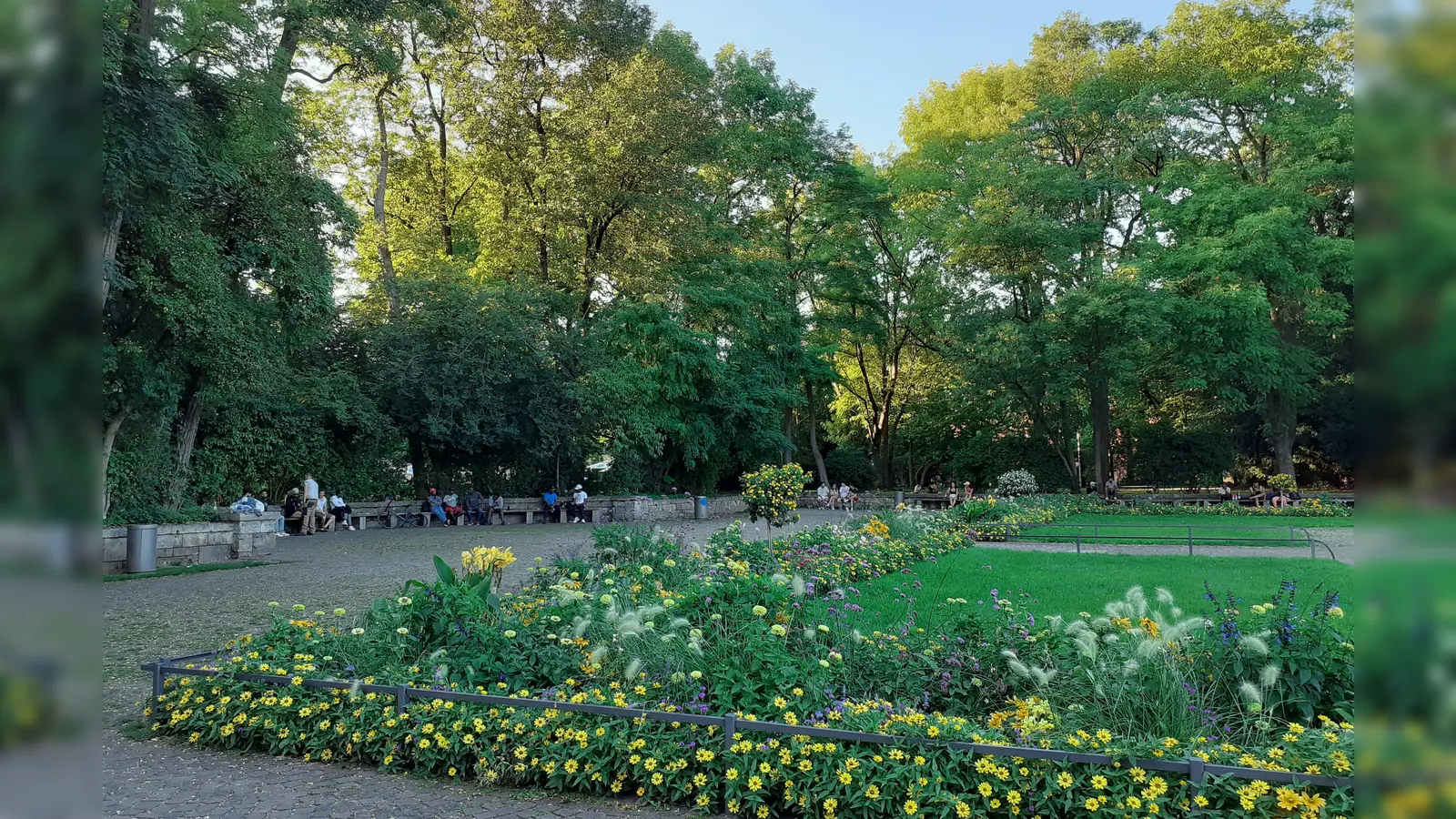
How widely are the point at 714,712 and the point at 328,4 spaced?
17178mm

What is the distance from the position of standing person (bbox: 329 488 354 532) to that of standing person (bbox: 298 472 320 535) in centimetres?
78

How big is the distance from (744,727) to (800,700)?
62 cm

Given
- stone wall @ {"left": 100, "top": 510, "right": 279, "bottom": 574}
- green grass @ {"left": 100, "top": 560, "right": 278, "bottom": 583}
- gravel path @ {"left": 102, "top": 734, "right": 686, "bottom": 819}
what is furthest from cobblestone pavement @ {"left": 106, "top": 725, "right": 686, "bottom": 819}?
stone wall @ {"left": 100, "top": 510, "right": 279, "bottom": 574}

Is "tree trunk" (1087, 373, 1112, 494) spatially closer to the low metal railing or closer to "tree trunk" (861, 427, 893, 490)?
the low metal railing

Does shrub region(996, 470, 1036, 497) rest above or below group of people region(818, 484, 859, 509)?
above

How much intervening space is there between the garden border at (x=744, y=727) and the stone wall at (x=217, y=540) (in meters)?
10.4

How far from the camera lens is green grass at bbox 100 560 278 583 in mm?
14102

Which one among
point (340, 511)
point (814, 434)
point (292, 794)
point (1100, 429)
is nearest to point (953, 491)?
point (1100, 429)

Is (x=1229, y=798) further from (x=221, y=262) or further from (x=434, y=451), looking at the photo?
(x=434, y=451)

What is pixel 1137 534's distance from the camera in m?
19.7

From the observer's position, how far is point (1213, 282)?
29.5 metres

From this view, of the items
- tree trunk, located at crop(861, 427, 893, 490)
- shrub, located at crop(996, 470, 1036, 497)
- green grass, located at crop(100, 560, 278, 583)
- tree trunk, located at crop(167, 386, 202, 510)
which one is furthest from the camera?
tree trunk, located at crop(861, 427, 893, 490)

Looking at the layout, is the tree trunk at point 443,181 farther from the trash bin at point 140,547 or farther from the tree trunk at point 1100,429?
the tree trunk at point 1100,429
